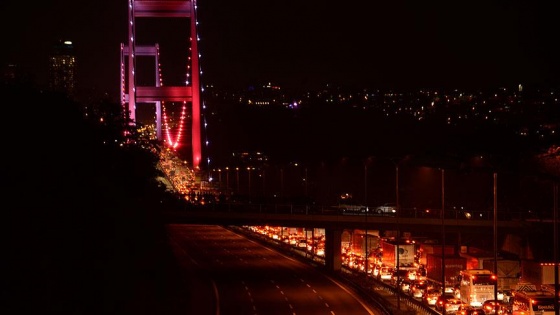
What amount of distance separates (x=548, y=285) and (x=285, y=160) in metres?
111

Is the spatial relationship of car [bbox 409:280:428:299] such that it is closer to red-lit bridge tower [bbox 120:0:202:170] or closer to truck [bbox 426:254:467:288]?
truck [bbox 426:254:467:288]

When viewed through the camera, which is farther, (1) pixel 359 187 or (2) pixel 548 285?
(1) pixel 359 187

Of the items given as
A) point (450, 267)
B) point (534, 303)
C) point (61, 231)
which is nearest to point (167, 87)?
point (450, 267)

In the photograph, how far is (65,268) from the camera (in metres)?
18.8

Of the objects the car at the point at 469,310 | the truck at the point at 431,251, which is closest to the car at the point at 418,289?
the truck at the point at 431,251

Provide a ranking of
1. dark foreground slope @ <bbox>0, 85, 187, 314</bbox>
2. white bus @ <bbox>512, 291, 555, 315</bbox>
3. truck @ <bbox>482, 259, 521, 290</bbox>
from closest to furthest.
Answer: dark foreground slope @ <bbox>0, 85, 187, 314</bbox>
white bus @ <bbox>512, 291, 555, 315</bbox>
truck @ <bbox>482, 259, 521, 290</bbox>

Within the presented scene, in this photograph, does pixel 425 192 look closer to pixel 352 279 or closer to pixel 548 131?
pixel 548 131

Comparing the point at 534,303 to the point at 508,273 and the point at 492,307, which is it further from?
the point at 508,273

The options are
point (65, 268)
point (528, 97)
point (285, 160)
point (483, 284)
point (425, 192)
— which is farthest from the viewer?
point (528, 97)

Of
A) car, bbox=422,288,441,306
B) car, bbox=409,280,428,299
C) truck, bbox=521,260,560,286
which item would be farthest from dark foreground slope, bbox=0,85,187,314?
car, bbox=409,280,428,299

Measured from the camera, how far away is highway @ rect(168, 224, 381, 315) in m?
38.3

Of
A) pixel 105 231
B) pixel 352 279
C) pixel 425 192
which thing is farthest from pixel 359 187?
pixel 105 231

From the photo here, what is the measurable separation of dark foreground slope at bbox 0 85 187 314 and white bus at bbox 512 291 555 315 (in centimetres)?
1047

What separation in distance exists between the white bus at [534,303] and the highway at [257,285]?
6.65m
